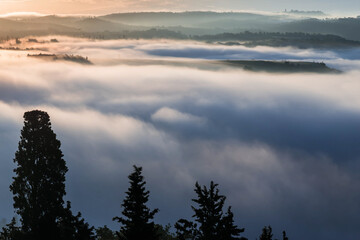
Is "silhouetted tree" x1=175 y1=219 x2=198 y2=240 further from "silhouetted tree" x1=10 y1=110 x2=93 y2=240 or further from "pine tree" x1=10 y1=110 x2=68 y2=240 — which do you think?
"pine tree" x1=10 y1=110 x2=68 y2=240

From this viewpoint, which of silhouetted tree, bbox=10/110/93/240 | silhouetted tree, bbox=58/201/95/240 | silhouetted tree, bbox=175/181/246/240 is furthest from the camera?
silhouetted tree, bbox=10/110/93/240

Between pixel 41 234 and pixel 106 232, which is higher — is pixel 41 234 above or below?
below

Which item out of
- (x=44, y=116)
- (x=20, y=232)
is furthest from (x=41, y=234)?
(x=44, y=116)

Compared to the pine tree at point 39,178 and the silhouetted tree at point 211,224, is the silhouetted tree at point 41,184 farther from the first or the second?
the silhouetted tree at point 211,224

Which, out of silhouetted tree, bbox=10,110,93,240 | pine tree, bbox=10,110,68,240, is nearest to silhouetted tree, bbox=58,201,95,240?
silhouetted tree, bbox=10,110,93,240

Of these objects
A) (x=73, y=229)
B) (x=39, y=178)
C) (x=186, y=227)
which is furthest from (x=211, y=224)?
(x=39, y=178)

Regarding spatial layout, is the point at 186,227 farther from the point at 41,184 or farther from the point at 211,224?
the point at 41,184

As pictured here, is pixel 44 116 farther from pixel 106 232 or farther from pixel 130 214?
pixel 106 232

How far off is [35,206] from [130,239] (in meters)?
18.1

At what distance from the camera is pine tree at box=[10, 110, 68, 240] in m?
43.4

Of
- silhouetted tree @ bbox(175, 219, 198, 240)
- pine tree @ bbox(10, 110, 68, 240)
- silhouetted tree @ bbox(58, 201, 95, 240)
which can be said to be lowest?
silhouetted tree @ bbox(175, 219, 198, 240)

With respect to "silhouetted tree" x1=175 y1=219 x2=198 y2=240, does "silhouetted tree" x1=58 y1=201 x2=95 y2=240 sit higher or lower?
higher

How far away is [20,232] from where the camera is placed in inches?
1718

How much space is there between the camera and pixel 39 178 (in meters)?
43.8
